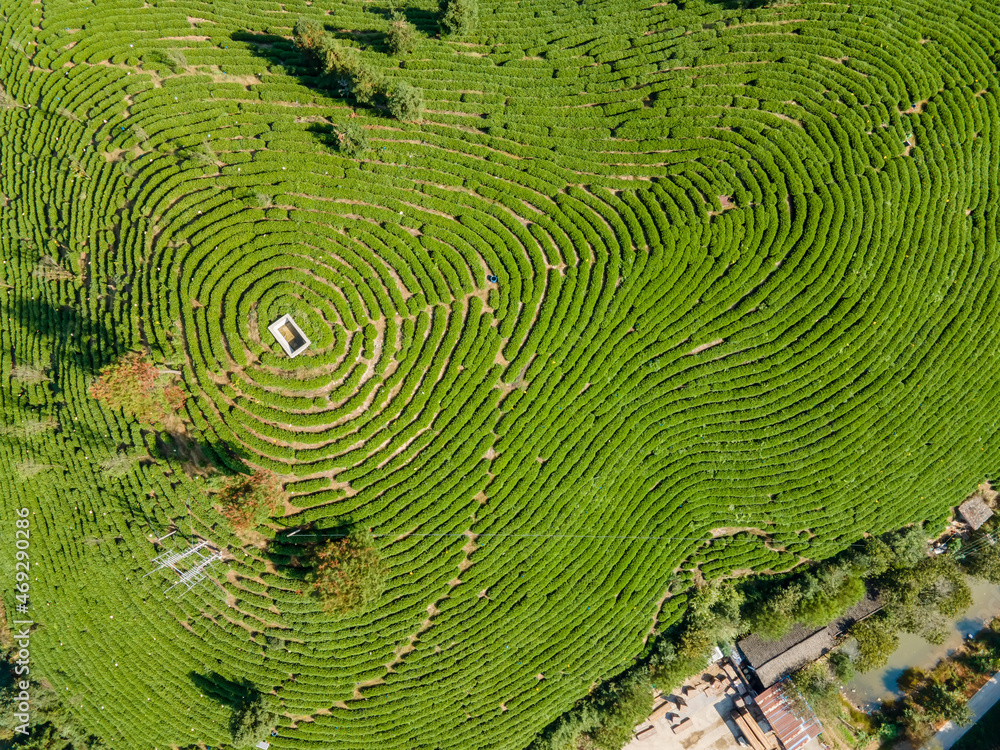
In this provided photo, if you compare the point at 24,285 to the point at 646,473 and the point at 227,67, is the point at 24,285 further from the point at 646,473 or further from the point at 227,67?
the point at 646,473

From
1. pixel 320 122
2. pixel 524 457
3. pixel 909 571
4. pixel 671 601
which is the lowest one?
pixel 909 571

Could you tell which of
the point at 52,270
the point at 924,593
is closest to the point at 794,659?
the point at 924,593

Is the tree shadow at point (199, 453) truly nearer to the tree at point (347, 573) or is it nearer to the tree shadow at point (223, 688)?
the tree at point (347, 573)

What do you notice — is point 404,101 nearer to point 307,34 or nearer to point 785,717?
point 307,34

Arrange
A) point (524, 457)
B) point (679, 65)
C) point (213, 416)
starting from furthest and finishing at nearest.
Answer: point (679, 65), point (524, 457), point (213, 416)

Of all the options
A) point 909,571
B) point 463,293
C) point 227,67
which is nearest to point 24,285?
point 227,67

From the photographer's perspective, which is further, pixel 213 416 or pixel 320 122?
pixel 320 122

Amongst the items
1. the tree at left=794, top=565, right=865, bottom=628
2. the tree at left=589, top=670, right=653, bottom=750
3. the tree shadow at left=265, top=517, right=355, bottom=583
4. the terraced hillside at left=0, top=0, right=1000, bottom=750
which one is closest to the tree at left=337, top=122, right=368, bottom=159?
the terraced hillside at left=0, top=0, right=1000, bottom=750
